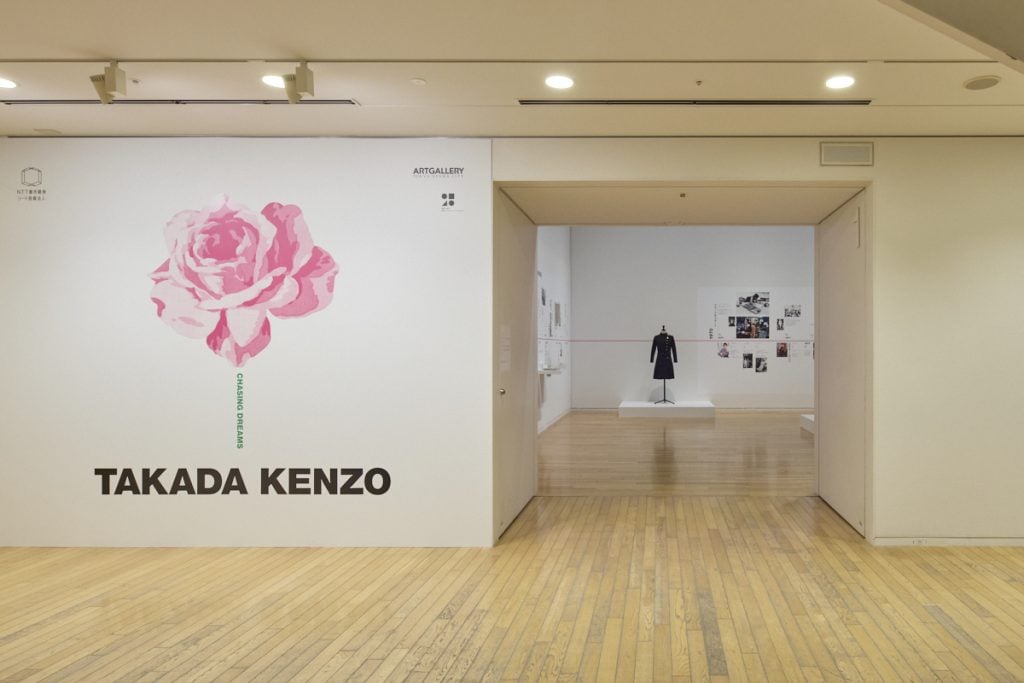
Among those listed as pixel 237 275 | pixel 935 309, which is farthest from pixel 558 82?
pixel 935 309

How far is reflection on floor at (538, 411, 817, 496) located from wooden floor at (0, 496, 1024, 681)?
1.48m

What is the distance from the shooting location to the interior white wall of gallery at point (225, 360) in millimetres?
4824

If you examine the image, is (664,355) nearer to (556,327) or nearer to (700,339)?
(700,339)

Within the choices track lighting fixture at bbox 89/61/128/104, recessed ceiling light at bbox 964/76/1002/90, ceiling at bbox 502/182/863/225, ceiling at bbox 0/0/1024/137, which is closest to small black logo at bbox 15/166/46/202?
ceiling at bbox 0/0/1024/137

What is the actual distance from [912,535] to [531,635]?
3088 mm

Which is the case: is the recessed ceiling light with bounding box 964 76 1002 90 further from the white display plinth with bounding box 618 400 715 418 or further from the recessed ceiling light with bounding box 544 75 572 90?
the white display plinth with bounding box 618 400 715 418

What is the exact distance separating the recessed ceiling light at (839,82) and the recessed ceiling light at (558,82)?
4.74 feet

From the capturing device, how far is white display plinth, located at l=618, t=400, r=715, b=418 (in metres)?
12.4

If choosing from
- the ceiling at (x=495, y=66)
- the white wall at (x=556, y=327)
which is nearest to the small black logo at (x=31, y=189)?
the ceiling at (x=495, y=66)

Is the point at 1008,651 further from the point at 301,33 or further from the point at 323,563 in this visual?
the point at 301,33

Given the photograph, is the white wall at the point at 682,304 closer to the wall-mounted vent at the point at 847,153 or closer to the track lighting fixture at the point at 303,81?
the wall-mounted vent at the point at 847,153

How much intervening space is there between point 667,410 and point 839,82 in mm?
9348

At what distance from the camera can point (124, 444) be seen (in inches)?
191

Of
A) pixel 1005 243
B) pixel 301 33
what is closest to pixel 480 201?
pixel 301 33
